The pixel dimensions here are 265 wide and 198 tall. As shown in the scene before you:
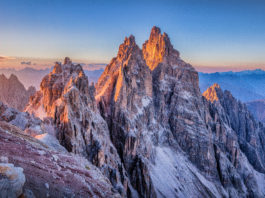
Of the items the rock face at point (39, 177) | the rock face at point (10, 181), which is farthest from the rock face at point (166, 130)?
the rock face at point (10, 181)

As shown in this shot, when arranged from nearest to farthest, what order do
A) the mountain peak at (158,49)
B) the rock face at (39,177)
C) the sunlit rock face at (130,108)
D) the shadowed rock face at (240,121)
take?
1. the rock face at (39,177)
2. the sunlit rock face at (130,108)
3. the mountain peak at (158,49)
4. the shadowed rock face at (240,121)

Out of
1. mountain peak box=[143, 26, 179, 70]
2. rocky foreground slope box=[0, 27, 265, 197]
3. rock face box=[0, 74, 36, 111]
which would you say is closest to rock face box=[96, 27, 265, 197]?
mountain peak box=[143, 26, 179, 70]

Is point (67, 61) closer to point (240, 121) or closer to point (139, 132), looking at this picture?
point (139, 132)

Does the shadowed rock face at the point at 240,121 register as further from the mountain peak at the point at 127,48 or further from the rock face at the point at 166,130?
the mountain peak at the point at 127,48

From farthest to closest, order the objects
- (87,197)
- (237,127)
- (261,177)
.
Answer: (237,127)
(261,177)
(87,197)

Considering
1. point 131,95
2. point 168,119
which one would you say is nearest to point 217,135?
point 168,119

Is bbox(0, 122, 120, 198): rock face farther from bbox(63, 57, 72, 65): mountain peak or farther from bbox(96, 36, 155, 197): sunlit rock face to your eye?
bbox(96, 36, 155, 197): sunlit rock face

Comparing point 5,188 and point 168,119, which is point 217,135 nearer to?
point 168,119
